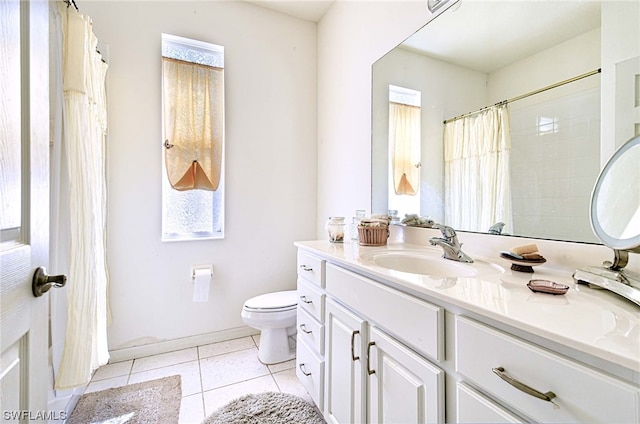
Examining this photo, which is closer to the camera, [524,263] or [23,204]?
[23,204]

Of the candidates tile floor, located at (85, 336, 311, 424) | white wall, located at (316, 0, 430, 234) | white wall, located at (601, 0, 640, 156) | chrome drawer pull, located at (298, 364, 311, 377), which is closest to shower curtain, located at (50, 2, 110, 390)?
tile floor, located at (85, 336, 311, 424)

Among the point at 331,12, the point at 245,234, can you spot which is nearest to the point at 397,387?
the point at 245,234

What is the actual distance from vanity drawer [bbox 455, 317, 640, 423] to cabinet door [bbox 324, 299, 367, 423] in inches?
17.1

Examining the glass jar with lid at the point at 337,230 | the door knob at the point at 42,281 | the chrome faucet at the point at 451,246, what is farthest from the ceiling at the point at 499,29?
the door knob at the point at 42,281

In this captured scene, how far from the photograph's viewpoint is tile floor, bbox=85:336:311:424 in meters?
1.54

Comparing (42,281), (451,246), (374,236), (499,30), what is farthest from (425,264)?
(42,281)

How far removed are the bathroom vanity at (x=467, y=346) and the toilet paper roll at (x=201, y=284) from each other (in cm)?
116

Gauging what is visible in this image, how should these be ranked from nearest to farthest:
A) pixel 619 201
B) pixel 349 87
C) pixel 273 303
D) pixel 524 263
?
pixel 619 201, pixel 524 263, pixel 273 303, pixel 349 87

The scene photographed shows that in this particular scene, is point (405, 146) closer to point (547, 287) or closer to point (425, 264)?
point (425, 264)

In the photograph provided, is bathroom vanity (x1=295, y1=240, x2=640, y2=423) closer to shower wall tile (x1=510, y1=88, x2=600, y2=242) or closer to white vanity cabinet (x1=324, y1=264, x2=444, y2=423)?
white vanity cabinet (x1=324, y1=264, x2=444, y2=423)

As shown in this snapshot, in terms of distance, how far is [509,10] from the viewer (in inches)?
42.7

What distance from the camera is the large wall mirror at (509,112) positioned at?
2.76ft

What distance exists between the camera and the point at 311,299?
1.41 m

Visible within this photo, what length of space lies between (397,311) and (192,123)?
1.98 metres
